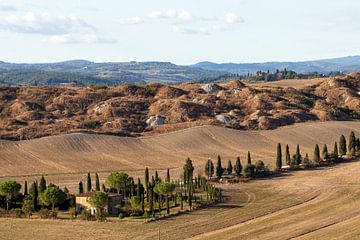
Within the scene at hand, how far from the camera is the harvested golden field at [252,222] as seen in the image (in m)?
60.3

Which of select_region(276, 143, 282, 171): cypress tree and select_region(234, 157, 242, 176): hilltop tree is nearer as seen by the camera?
select_region(234, 157, 242, 176): hilltop tree

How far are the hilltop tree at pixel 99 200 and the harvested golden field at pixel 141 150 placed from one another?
21593 mm

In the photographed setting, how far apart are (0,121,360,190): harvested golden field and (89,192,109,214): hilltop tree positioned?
2159 cm

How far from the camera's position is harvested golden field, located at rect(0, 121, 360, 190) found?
110m

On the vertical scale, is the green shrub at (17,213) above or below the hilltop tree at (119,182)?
below

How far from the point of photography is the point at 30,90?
187875mm

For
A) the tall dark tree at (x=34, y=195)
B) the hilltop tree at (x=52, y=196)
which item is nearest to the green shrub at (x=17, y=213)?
the tall dark tree at (x=34, y=195)

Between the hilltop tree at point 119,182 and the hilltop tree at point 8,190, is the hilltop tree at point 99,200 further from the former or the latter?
the hilltop tree at point 8,190

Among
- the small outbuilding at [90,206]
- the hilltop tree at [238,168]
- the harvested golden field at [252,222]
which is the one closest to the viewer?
the harvested golden field at [252,222]

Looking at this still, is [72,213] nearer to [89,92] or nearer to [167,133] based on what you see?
[167,133]

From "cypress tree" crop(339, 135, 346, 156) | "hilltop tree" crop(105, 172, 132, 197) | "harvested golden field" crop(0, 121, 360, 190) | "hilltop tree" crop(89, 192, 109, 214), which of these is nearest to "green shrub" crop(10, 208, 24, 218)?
"hilltop tree" crop(89, 192, 109, 214)

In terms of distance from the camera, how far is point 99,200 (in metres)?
72.3

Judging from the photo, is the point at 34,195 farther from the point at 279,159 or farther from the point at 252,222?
the point at 279,159

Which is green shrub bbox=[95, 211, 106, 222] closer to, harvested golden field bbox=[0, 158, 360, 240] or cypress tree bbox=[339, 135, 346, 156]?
harvested golden field bbox=[0, 158, 360, 240]
